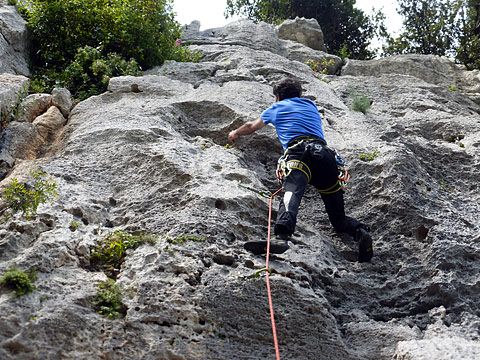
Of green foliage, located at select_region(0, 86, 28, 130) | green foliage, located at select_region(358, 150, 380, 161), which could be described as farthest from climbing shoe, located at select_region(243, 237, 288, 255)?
green foliage, located at select_region(0, 86, 28, 130)

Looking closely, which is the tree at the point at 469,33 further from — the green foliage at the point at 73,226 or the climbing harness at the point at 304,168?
the green foliage at the point at 73,226

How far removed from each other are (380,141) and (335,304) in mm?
2775

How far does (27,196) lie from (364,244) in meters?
3.12

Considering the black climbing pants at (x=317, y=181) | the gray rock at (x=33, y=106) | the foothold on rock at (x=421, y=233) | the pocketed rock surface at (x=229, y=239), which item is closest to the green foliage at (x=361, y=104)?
the pocketed rock surface at (x=229, y=239)

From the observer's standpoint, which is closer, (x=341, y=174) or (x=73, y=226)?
(x=73, y=226)

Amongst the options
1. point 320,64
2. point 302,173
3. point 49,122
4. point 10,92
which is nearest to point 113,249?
point 302,173

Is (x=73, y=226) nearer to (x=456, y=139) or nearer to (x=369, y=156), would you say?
(x=369, y=156)

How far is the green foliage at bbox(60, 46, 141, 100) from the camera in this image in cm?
777

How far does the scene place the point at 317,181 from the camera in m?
5.04

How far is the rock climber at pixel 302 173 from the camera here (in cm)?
455

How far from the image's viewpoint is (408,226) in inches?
203

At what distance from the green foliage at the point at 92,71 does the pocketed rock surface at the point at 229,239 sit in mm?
506

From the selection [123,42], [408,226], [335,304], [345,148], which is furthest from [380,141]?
[123,42]

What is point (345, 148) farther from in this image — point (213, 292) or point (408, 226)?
point (213, 292)
